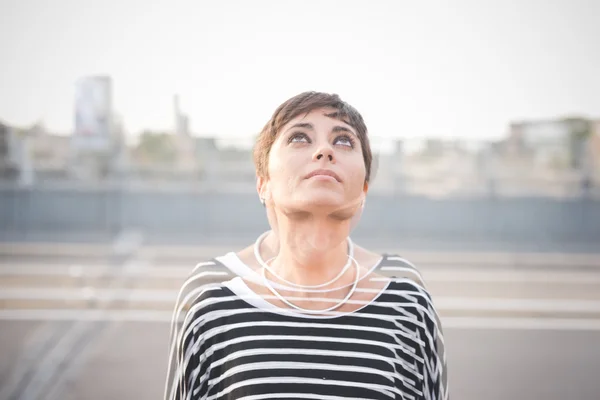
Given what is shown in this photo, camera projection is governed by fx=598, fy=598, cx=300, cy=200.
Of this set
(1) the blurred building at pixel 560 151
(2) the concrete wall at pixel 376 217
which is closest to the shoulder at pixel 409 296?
(1) the blurred building at pixel 560 151

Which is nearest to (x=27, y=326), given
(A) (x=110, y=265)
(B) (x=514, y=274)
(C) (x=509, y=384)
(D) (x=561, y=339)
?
(A) (x=110, y=265)

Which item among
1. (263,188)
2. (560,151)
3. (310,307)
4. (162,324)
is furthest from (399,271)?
(560,151)

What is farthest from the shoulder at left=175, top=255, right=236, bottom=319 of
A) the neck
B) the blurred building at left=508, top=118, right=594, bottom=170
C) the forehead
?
the blurred building at left=508, top=118, right=594, bottom=170

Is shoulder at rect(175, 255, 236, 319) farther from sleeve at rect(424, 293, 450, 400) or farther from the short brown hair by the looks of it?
sleeve at rect(424, 293, 450, 400)

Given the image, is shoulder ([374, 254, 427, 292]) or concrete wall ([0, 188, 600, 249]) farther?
concrete wall ([0, 188, 600, 249])

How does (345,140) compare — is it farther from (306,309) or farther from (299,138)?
(306,309)

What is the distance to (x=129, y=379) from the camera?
4426 mm

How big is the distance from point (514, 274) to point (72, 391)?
22.9ft

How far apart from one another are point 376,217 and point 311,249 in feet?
36.3

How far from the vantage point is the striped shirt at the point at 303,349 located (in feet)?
3.92

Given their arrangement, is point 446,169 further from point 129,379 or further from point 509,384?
point 129,379

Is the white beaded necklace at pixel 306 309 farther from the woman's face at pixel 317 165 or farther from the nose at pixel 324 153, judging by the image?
the nose at pixel 324 153

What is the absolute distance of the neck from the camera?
1.22 metres

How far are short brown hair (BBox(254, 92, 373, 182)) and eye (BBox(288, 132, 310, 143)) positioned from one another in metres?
0.04
